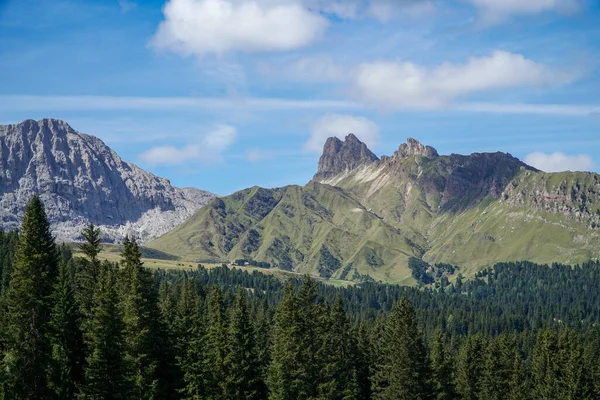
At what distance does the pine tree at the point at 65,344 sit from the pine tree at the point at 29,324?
1379mm

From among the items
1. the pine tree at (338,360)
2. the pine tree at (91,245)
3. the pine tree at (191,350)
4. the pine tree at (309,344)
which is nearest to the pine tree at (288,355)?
the pine tree at (309,344)

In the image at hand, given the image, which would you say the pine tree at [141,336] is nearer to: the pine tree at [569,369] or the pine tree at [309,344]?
the pine tree at [309,344]

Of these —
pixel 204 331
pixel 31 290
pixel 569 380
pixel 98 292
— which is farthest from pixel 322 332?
pixel 569 380

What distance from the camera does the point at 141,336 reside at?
7100 cm

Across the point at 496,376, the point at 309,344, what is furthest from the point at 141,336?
the point at 496,376

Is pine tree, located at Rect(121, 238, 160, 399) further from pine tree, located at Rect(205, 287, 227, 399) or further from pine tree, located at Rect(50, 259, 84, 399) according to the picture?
pine tree, located at Rect(205, 287, 227, 399)

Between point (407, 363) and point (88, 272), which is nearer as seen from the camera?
point (407, 363)

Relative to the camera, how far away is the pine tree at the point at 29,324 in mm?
61250

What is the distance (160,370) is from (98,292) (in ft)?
45.5

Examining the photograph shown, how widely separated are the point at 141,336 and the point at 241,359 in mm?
15448

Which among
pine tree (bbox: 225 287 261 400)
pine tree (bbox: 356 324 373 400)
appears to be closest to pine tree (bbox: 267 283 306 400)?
pine tree (bbox: 225 287 261 400)

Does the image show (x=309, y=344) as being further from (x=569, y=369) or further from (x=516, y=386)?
(x=569, y=369)

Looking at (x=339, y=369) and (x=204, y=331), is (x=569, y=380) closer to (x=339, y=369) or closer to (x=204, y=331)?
(x=339, y=369)

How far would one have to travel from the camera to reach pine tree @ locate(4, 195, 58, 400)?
201 ft
